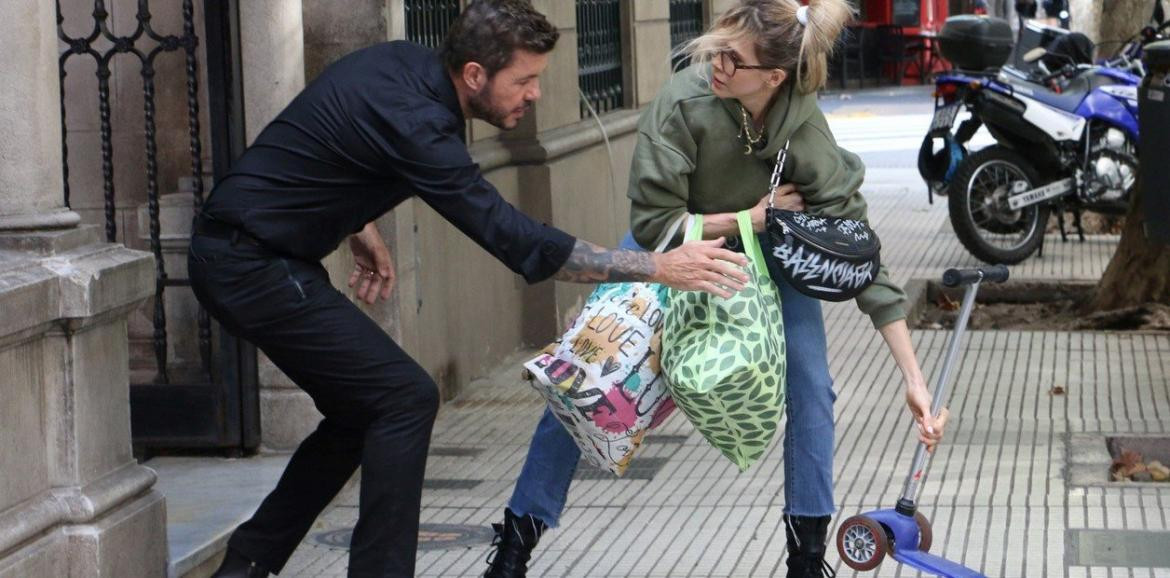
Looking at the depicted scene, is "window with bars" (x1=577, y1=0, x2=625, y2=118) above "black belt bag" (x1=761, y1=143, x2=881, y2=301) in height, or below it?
above

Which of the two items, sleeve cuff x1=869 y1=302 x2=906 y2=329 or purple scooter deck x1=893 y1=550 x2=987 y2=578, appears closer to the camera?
purple scooter deck x1=893 y1=550 x2=987 y2=578

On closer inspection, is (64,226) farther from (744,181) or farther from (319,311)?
(744,181)

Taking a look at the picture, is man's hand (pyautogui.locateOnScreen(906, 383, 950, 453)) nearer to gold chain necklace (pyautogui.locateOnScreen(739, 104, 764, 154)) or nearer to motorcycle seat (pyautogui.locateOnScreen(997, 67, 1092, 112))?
gold chain necklace (pyautogui.locateOnScreen(739, 104, 764, 154))

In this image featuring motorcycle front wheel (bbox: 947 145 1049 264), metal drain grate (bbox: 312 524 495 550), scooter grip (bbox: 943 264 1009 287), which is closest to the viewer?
scooter grip (bbox: 943 264 1009 287)

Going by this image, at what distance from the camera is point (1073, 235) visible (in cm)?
1381

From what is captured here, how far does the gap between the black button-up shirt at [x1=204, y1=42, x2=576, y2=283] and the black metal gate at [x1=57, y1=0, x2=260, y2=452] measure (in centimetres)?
186

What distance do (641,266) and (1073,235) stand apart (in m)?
10.1

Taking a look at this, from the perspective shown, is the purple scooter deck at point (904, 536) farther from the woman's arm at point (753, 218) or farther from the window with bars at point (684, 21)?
the window with bars at point (684, 21)

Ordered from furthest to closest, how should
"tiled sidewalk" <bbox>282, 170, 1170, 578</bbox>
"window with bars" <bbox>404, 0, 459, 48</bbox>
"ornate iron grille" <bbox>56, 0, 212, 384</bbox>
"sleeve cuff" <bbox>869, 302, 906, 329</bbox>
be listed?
"window with bars" <bbox>404, 0, 459, 48</bbox>, "ornate iron grille" <bbox>56, 0, 212, 384</bbox>, "tiled sidewalk" <bbox>282, 170, 1170, 578</bbox>, "sleeve cuff" <bbox>869, 302, 906, 329</bbox>

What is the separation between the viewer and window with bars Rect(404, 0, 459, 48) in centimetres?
813

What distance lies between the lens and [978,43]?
12336 mm

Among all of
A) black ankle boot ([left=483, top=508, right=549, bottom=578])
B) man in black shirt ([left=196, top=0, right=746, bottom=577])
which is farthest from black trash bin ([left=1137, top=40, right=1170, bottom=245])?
man in black shirt ([left=196, top=0, right=746, bottom=577])

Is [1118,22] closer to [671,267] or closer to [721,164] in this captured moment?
[721,164]

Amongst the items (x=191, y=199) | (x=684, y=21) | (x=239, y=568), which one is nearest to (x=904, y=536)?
(x=239, y=568)
